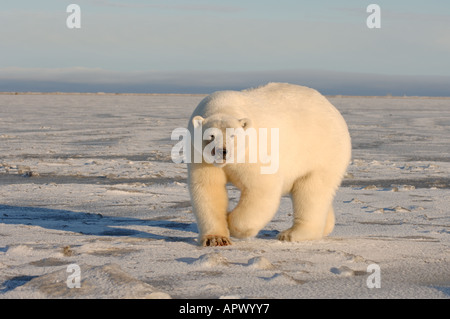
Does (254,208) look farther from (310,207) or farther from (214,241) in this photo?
(310,207)

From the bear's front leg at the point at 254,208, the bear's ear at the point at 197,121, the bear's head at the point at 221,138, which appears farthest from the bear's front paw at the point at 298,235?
the bear's ear at the point at 197,121

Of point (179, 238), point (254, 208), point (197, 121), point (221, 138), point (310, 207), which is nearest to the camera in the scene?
point (221, 138)

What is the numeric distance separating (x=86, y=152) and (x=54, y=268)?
7936mm

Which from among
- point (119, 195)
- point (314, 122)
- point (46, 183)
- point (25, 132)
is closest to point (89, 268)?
point (314, 122)

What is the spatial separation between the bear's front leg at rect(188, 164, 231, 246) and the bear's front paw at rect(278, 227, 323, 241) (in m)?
0.55

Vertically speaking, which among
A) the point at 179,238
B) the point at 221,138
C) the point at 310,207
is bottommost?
the point at 179,238

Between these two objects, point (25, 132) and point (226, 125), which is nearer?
point (226, 125)

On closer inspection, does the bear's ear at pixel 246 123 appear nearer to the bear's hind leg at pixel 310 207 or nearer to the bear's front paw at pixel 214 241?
the bear's front paw at pixel 214 241

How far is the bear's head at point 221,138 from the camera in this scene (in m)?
4.53

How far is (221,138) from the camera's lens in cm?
454

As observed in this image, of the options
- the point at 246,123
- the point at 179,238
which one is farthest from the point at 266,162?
the point at 179,238

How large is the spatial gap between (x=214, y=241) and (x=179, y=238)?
1.62 feet
